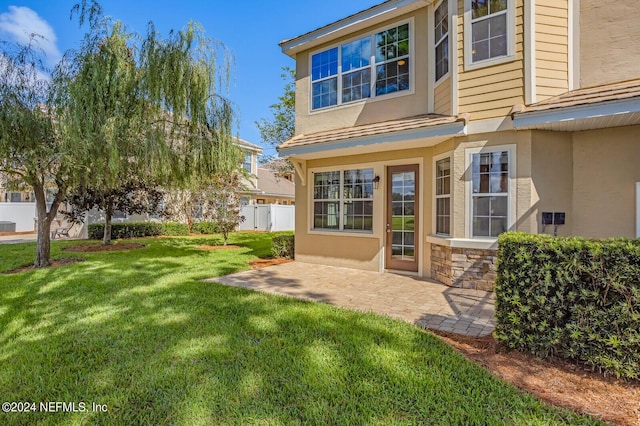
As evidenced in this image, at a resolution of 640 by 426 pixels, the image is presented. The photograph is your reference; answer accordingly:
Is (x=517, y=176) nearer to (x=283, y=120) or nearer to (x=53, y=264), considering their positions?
(x=53, y=264)

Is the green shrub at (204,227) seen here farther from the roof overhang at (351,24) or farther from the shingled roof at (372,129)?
the roof overhang at (351,24)

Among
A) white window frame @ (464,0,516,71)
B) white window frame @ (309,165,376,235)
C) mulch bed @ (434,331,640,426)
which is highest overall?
white window frame @ (464,0,516,71)

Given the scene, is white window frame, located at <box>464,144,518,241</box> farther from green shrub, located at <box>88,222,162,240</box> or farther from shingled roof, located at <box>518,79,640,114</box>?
green shrub, located at <box>88,222,162,240</box>

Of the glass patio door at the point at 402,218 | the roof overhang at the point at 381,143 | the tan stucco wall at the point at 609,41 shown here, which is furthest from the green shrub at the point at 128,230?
the tan stucco wall at the point at 609,41

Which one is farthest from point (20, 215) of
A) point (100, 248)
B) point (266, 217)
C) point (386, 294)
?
point (386, 294)

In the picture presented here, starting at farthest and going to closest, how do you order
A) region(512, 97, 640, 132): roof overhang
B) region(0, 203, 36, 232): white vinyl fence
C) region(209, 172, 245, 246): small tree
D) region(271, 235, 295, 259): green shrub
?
region(0, 203, 36, 232): white vinyl fence, region(209, 172, 245, 246): small tree, region(271, 235, 295, 259): green shrub, region(512, 97, 640, 132): roof overhang

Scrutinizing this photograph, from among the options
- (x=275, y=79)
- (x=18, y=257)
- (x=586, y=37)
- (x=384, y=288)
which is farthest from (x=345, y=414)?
(x=275, y=79)

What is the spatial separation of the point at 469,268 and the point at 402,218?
2.24m

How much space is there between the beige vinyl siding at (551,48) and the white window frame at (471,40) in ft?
1.35

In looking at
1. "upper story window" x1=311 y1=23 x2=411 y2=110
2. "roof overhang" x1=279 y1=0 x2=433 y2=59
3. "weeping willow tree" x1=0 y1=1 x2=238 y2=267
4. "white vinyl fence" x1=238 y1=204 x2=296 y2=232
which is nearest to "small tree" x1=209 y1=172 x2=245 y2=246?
"weeping willow tree" x1=0 y1=1 x2=238 y2=267

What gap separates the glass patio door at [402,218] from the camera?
8375 millimetres

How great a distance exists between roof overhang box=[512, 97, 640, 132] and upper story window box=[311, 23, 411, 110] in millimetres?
3470

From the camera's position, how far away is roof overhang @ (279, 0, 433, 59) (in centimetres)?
820

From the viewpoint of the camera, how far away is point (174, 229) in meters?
19.3
